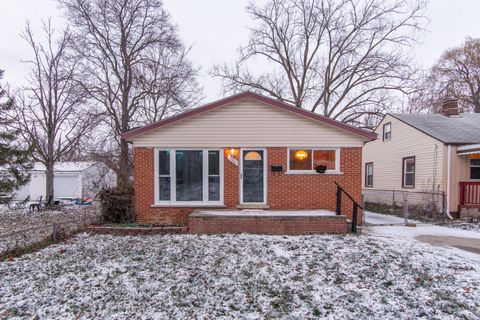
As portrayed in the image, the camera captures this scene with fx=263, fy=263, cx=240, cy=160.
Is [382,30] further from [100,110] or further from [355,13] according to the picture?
[100,110]

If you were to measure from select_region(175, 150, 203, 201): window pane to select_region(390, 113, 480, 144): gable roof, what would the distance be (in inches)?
406

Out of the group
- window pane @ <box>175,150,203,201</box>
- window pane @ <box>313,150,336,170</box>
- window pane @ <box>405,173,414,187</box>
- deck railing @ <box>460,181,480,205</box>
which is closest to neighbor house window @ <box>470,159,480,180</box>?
deck railing @ <box>460,181,480,205</box>

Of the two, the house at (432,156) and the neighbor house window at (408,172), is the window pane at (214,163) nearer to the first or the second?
the house at (432,156)

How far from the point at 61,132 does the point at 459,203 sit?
22927 mm

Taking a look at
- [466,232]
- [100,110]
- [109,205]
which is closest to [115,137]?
[100,110]

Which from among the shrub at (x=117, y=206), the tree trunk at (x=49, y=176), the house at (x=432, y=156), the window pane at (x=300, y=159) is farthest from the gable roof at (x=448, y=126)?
the tree trunk at (x=49, y=176)

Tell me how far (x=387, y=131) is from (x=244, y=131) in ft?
36.4

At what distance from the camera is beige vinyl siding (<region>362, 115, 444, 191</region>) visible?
11.6 m

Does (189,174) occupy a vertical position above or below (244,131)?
below

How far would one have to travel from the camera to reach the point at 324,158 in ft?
28.1

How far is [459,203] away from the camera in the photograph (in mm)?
10914

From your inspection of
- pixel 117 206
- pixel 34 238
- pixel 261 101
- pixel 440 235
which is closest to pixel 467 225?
pixel 440 235

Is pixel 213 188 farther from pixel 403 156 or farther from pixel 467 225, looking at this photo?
pixel 403 156

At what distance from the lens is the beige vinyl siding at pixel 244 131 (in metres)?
8.48
